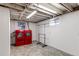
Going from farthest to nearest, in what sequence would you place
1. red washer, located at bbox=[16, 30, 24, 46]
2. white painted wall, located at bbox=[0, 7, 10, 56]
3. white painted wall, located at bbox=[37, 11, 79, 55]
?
red washer, located at bbox=[16, 30, 24, 46] → white painted wall, located at bbox=[37, 11, 79, 55] → white painted wall, located at bbox=[0, 7, 10, 56]

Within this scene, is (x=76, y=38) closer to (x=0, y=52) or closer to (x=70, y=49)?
(x=70, y=49)

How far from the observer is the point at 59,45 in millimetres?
4582

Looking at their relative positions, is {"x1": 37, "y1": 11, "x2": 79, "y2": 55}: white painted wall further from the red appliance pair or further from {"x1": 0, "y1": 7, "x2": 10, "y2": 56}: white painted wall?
{"x1": 0, "y1": 7, "x2": 10, "y2": 56}: white painted wall

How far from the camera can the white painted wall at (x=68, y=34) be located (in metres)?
3.44

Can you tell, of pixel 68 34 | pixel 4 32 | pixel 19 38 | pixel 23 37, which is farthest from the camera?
pixel 23 37

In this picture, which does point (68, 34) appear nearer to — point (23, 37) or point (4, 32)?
point (4, 32)

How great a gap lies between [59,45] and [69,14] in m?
2.16

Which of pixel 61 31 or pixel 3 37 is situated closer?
pixel 3 37

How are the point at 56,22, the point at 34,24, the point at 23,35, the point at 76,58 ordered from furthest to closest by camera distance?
1. the point at 34,24
2. the point at 23,35
3. the point at 56,22
4. the point at 76,58

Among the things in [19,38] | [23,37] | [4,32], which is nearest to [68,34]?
[4,32]

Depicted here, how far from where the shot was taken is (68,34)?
152 inches

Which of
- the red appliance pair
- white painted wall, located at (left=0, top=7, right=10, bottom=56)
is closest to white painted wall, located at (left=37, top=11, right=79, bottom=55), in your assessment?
the red appliance pair

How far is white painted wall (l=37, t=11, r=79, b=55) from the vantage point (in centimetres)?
344

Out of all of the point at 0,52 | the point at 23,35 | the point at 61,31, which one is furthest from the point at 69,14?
the point at 23,35
